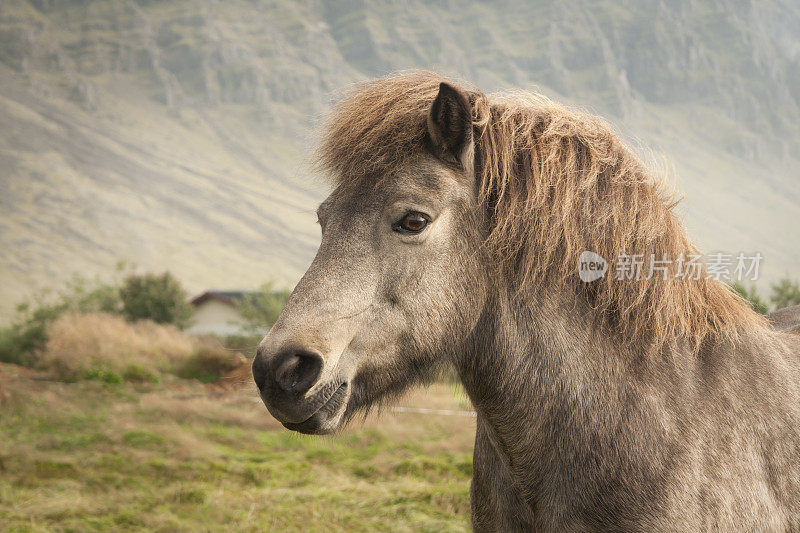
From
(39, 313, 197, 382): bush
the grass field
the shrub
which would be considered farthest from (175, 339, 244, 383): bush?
the shrub

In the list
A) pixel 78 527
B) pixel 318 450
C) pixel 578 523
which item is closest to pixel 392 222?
pixel 578 523

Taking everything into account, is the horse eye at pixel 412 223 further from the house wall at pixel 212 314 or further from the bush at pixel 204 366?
the house wall at pixel 212 314

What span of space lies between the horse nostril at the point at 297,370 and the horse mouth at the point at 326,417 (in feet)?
0.42

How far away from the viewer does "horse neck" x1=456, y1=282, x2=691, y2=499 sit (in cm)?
230

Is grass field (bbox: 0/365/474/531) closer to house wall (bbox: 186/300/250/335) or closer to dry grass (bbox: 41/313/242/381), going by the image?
dry grass (bbox: 41/313/242/381)

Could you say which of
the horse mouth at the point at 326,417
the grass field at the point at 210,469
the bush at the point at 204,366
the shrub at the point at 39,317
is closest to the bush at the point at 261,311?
the shrub at the point at 39,317

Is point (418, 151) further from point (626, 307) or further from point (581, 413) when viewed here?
point (581, 413)

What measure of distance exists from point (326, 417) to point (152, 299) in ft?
106

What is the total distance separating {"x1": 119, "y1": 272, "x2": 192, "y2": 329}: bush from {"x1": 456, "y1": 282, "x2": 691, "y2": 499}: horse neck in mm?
31764

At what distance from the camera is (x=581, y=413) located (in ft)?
7.52

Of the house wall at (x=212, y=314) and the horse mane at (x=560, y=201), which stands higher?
the horse mane at (x=560, y=201)

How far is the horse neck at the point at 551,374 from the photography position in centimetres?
230

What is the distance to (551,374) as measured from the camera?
2305 mm

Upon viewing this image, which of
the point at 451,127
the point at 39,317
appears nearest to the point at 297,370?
the point at 451,127
